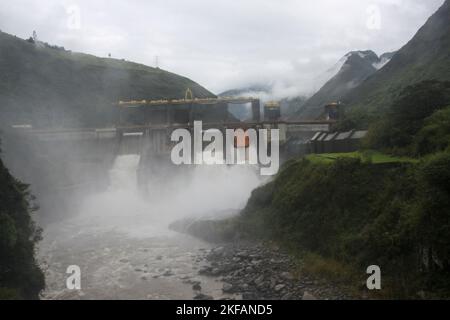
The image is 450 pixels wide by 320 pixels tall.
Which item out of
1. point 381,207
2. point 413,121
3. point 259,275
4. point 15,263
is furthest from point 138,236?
point 413,121

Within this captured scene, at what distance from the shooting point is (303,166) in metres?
33.2

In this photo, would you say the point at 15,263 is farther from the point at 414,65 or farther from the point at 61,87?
the point at 414,65

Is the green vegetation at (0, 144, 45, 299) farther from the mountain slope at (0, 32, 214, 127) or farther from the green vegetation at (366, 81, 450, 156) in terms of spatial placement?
the mountain slope at (0, 32, 214, 127)

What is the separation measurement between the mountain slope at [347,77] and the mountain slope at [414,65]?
24792 millimetres

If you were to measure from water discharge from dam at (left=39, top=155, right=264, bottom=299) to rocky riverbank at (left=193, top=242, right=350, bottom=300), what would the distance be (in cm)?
88

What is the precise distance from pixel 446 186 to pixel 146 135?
1946 inches

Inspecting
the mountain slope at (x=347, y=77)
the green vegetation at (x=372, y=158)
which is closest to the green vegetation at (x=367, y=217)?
the green vegetation at (x=372, y=158)

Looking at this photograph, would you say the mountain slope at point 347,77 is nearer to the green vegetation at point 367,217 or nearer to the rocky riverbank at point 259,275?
the green vegetation at point 367,217

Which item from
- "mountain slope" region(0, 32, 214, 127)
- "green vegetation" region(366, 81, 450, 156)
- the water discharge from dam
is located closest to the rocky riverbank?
the water discharge from dam

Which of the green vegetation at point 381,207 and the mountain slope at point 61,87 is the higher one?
the mountain slope at point 61,87

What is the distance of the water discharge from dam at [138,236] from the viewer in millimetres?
24156

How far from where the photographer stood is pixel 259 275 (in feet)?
→ 78.1

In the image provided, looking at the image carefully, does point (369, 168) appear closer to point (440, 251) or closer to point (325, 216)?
point (325, 216)

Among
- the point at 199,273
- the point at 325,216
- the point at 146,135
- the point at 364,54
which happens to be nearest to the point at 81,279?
the point at 199,273
